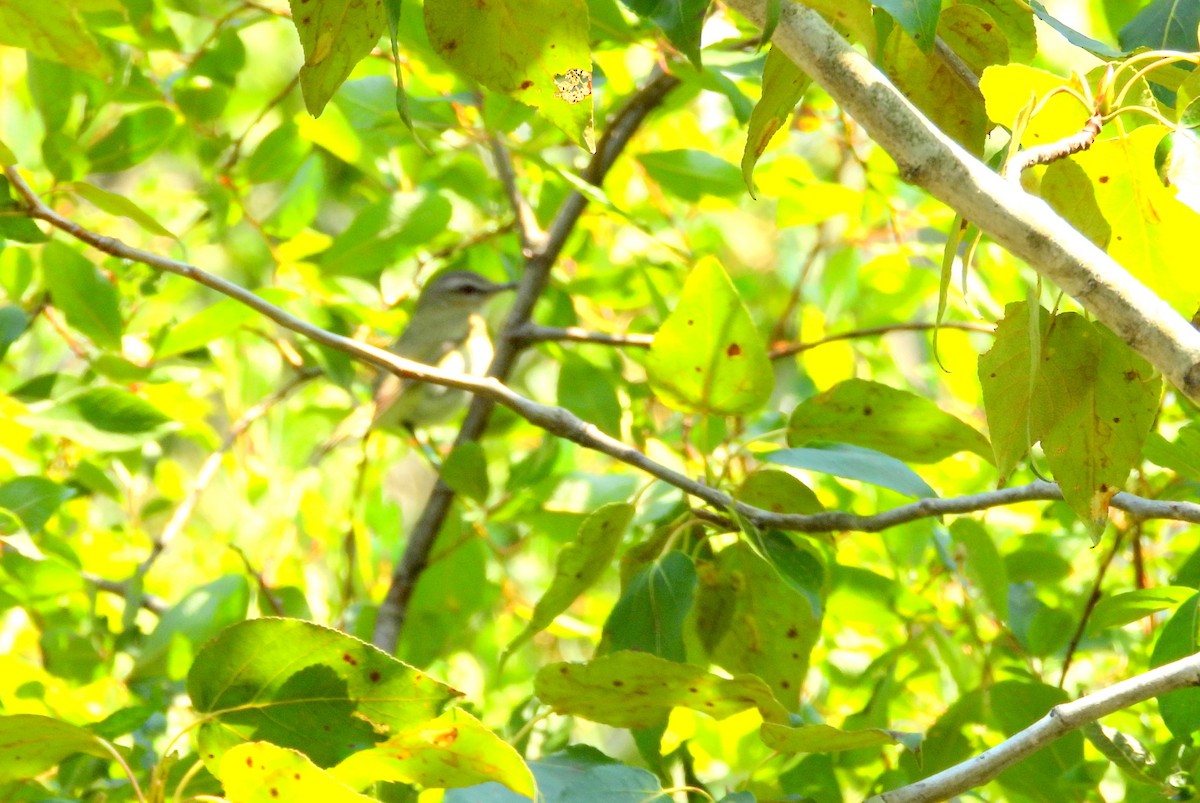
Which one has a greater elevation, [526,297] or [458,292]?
[526,297]

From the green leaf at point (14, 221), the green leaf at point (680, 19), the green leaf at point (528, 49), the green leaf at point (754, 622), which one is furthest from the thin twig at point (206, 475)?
the green leaf at point (680, 19)

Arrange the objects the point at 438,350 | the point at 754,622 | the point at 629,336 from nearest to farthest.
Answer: the point at 754,622 < the point at 629,336 < the point at 438,350

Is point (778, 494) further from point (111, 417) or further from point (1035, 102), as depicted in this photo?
point (111, 417)

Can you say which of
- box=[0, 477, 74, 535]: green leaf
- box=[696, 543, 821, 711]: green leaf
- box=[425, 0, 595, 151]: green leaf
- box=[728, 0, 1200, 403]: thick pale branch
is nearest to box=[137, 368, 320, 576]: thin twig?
box=[0, 477, 74, 535]: green leaf

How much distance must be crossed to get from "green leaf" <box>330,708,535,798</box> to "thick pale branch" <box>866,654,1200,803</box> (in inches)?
10.8

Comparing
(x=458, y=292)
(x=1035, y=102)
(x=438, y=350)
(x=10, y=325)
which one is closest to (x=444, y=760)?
(x=1035, y=102)

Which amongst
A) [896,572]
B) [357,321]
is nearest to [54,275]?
[357,321]

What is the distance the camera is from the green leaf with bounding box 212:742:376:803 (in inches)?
30.6

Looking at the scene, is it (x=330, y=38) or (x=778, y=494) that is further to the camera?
(x=778, y=494)

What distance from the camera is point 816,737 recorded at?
0.95 m

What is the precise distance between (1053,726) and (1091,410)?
263mm

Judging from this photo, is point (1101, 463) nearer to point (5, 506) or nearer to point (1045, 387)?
point (1045, 387)

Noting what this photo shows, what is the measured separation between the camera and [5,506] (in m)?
1.51

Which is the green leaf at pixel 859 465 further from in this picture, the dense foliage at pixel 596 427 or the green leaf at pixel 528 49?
the green leaf at pixel 528 49
